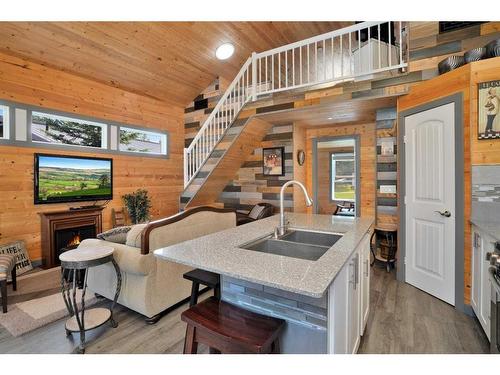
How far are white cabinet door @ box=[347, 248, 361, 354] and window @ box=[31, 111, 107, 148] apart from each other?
4738 millimetres

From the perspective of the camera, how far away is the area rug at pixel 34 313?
2326 millimetres

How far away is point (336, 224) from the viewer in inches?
89.7

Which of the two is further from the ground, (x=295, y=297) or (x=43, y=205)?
(x=43, y=205)

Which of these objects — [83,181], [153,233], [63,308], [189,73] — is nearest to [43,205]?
[83,181]

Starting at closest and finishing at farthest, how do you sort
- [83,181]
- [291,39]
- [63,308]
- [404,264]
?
[63,308]
[404,264]
[83,181]
[291,39]

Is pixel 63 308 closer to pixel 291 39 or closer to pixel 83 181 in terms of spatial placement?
pixel 83 181

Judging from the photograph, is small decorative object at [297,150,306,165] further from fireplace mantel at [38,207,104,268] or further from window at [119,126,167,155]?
fireplace mantel at [38,207,104,268]

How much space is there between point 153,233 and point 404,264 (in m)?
2.98

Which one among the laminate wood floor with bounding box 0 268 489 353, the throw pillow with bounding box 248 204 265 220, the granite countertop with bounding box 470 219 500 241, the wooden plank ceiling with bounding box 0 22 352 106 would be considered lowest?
the laminate wood floor with bounding box 0 268 489 353

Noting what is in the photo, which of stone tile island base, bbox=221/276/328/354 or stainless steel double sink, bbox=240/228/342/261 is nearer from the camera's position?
stone tile island base, bbox=221/276/328/354

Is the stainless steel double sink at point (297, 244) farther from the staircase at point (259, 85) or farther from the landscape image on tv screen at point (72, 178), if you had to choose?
the landscape image on tv screen at point (72, 178)

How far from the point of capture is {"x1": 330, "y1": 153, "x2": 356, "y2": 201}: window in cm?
785

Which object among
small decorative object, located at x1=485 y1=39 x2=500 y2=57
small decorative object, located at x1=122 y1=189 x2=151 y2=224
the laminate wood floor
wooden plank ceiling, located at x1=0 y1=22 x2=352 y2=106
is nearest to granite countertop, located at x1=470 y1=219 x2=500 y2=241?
the laminate wood floor

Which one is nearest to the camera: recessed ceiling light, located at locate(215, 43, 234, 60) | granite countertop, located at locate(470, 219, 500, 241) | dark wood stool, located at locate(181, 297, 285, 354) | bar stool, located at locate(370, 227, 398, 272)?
dark wood stool, located at locate(181, 297, 285, 354)
